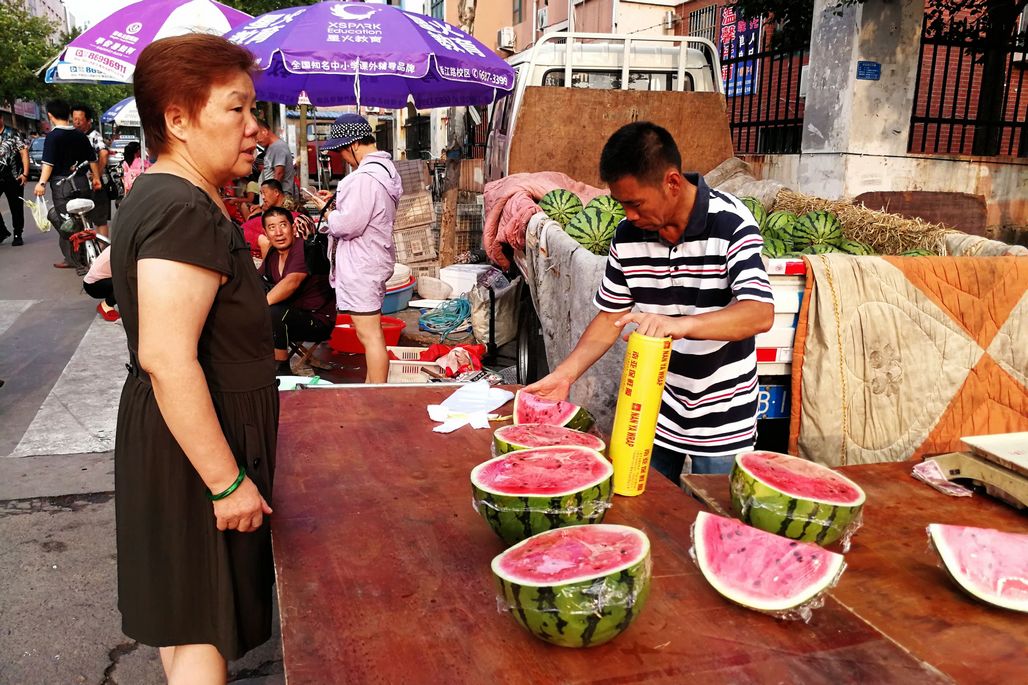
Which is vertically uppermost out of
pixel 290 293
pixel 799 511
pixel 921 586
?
pixel 799 511

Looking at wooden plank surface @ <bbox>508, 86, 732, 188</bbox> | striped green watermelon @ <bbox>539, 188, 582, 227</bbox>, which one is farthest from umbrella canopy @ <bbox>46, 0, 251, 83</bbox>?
striped green watermelon @ <bbox>539, 188, 582, 227</bbox>

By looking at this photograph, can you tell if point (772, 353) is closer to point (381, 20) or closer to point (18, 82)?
point (381, 20)

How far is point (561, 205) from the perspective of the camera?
19.6ft

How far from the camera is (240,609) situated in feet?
6.91

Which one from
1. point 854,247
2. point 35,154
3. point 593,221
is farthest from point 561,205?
point 35,154

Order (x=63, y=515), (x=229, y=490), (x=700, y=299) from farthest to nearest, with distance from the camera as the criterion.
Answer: (x=63, y=515) → (x=700, y=299) → (x=229, y=490)

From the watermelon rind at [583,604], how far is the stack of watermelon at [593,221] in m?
3.60

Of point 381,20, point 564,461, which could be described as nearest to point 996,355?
point 564,461

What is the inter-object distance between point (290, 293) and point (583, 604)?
566cm

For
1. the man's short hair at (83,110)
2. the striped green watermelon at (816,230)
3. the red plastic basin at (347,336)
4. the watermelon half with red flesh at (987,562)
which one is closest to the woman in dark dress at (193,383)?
the watermelon half with red flesh at (987,562)

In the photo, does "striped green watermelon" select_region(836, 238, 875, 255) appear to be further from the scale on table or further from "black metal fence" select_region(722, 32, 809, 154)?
"black metal fence" select_region(722, 32, 809, 154)

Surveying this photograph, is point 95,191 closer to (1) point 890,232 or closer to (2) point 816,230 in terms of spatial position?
(2) point 816,230

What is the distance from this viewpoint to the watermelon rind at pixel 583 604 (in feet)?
4.54

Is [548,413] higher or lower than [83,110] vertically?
lower
